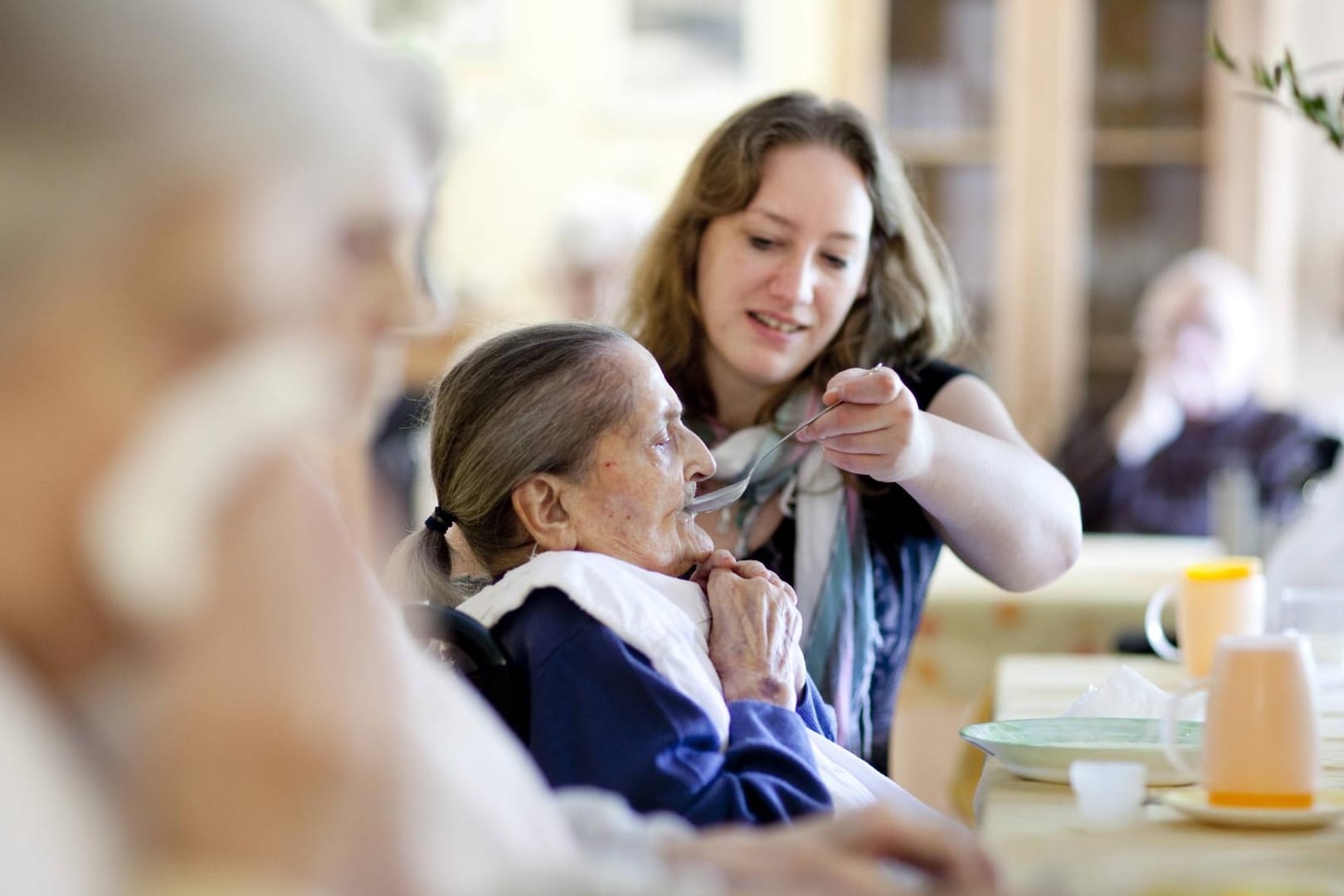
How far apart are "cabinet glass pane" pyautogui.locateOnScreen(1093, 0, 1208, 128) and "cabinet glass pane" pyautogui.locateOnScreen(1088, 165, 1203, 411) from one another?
0.16 metres

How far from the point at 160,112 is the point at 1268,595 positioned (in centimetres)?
180

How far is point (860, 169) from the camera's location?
1.73 m

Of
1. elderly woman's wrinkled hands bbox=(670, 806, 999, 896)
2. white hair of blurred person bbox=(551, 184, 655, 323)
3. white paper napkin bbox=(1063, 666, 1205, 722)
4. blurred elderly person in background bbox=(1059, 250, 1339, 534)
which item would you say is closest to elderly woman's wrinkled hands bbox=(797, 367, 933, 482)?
white paper napkin bbox=(1063, 666, 1205, 722)

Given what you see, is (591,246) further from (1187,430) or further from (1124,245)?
(1124,245)

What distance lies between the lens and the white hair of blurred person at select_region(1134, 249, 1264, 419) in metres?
4.16

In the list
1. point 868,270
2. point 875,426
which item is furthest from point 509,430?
point 868,270

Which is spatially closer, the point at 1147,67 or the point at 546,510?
the point at 546,510

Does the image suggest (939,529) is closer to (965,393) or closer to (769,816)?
(965,393)

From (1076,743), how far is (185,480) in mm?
752

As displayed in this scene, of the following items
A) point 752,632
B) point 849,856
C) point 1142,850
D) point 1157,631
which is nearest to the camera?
point 849,856

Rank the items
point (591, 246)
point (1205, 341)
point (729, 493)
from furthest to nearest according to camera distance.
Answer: point (1205, 341) → point (591, 246) → point (729, 493)

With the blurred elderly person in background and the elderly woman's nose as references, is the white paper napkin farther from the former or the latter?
the blurred elderly person in background

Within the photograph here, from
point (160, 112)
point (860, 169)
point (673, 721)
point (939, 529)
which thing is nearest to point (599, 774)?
point (673, 721)

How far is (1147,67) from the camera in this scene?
474cm
